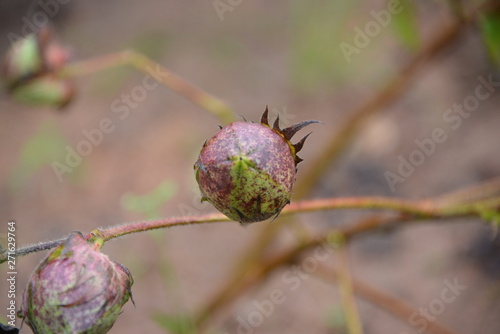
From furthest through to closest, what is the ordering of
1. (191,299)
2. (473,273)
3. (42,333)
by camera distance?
(191,299) < (473,273) < (42,333)

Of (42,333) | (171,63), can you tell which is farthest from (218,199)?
(171,63)

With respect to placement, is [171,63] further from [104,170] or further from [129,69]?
[104,170]

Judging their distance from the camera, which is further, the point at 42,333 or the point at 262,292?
the point at 262,292

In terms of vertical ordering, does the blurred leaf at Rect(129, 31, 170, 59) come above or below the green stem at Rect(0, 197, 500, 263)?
below
